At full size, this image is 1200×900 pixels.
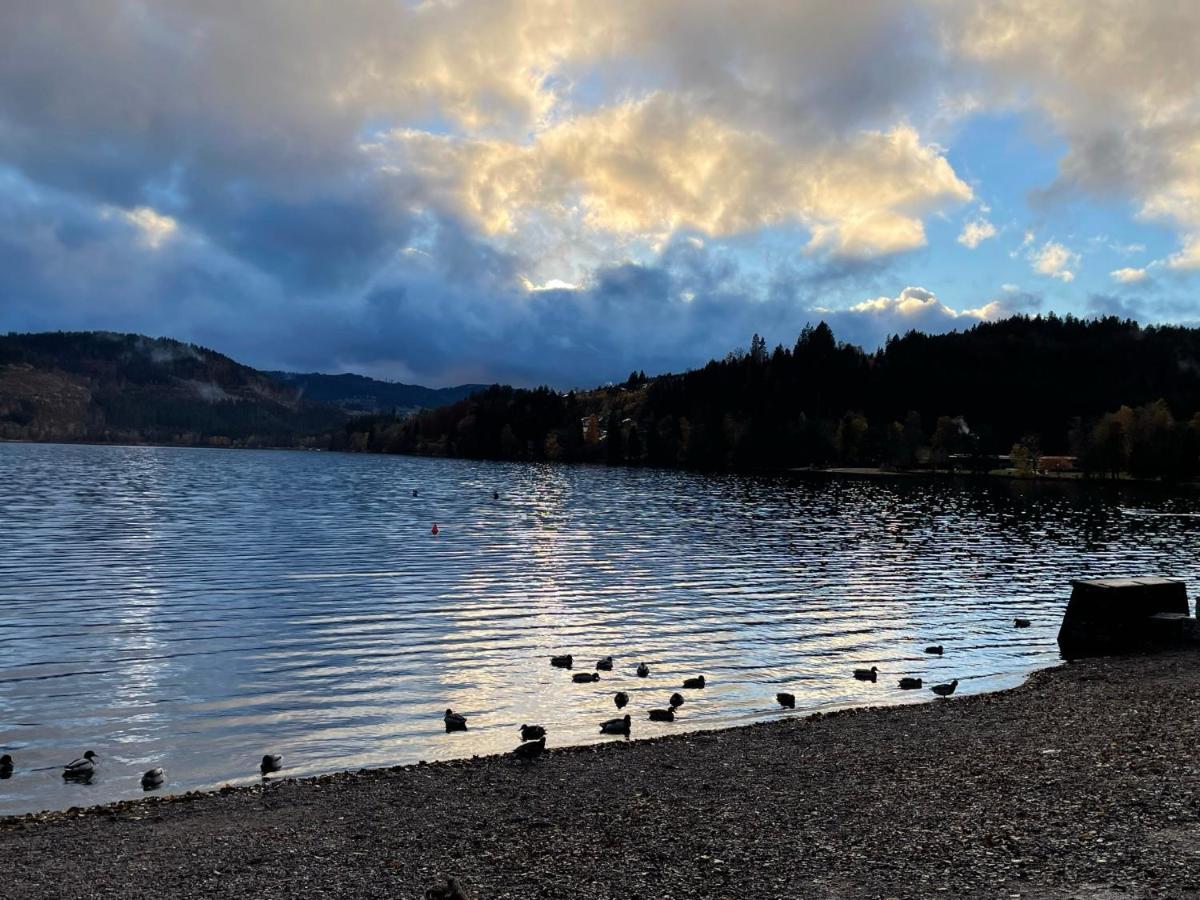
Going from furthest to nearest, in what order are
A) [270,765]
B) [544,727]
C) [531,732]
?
[544,727]
[531,732]
[270,765]

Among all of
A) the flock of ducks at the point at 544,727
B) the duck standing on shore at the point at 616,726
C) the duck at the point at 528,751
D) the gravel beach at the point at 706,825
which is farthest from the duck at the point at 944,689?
the duck at the point at 528,751

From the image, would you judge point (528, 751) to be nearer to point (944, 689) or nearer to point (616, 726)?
point (616, 726)

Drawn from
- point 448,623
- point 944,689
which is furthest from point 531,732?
point 448,623

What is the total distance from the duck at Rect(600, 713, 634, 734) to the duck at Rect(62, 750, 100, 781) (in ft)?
41.5

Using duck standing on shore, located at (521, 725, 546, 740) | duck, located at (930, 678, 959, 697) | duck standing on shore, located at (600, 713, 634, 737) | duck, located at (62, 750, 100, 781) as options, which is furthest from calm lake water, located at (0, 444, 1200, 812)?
duck, located at (930, 678, 959, 697)

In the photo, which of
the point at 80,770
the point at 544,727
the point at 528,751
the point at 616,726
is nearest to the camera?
the point at 80,770

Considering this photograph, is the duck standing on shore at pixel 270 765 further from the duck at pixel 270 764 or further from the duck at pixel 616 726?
the duck at pixel 616 726

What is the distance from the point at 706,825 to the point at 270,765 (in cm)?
1129

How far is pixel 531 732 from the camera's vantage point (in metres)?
23.1

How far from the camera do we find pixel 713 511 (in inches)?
4395

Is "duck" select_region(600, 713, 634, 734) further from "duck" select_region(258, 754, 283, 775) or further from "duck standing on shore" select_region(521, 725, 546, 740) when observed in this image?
"duck" select_region(258, 754, 283, 775)

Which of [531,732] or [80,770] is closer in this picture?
[80,770]

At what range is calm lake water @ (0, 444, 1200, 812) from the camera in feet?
79.9

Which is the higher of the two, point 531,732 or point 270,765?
point 531,732
